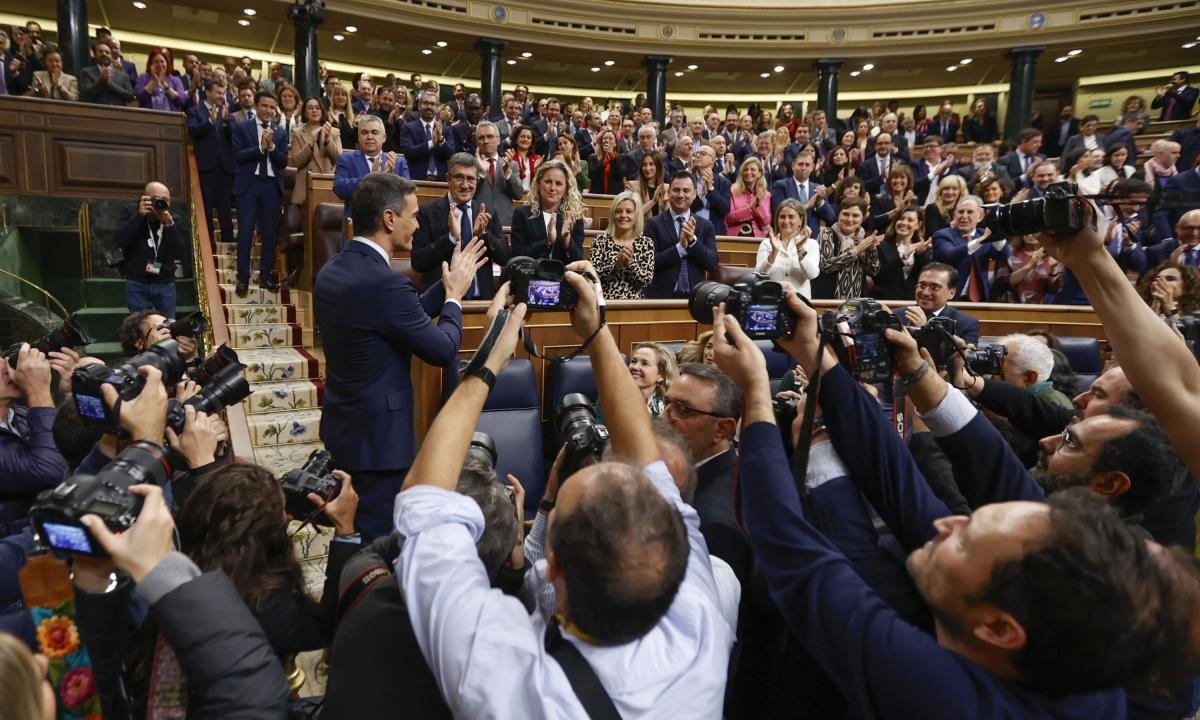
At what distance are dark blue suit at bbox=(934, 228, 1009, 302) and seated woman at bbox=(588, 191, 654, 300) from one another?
1.66 m

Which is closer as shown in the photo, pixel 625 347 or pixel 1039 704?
pixel 1039 704

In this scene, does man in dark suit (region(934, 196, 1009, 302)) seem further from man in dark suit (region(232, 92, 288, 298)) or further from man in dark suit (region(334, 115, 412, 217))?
man in dark suit (region(232, 92, 288, 298))

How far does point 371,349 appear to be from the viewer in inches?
76.2

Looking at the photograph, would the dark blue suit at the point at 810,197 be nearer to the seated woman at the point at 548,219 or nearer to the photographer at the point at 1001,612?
the seated woman at the point at 548,219

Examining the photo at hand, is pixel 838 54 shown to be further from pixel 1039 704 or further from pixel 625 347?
pixel 1039 704

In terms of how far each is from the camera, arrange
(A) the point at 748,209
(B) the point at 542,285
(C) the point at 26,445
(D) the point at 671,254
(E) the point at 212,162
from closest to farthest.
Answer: (B) the point at 542,285 → (C) the point at 26,445 → (D) the point at 671,254 → (A) the point at 748,209 → (E) the point at 212,162

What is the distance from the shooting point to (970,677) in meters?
0.72

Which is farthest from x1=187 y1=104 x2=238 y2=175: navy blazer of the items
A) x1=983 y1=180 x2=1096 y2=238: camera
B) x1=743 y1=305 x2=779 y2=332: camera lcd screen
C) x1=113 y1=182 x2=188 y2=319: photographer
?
x1=983 y1=180 x2=1096 y2=238: camera

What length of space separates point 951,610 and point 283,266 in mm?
4610

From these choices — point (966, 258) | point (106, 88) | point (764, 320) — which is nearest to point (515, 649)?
point (764, 320)

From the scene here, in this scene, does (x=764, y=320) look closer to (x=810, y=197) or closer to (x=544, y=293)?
(x=544, y=293)

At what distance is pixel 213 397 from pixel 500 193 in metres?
3.00

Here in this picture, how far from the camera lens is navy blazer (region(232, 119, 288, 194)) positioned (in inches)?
176

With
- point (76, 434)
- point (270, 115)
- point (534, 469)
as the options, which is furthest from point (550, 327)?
point (270, 115)
